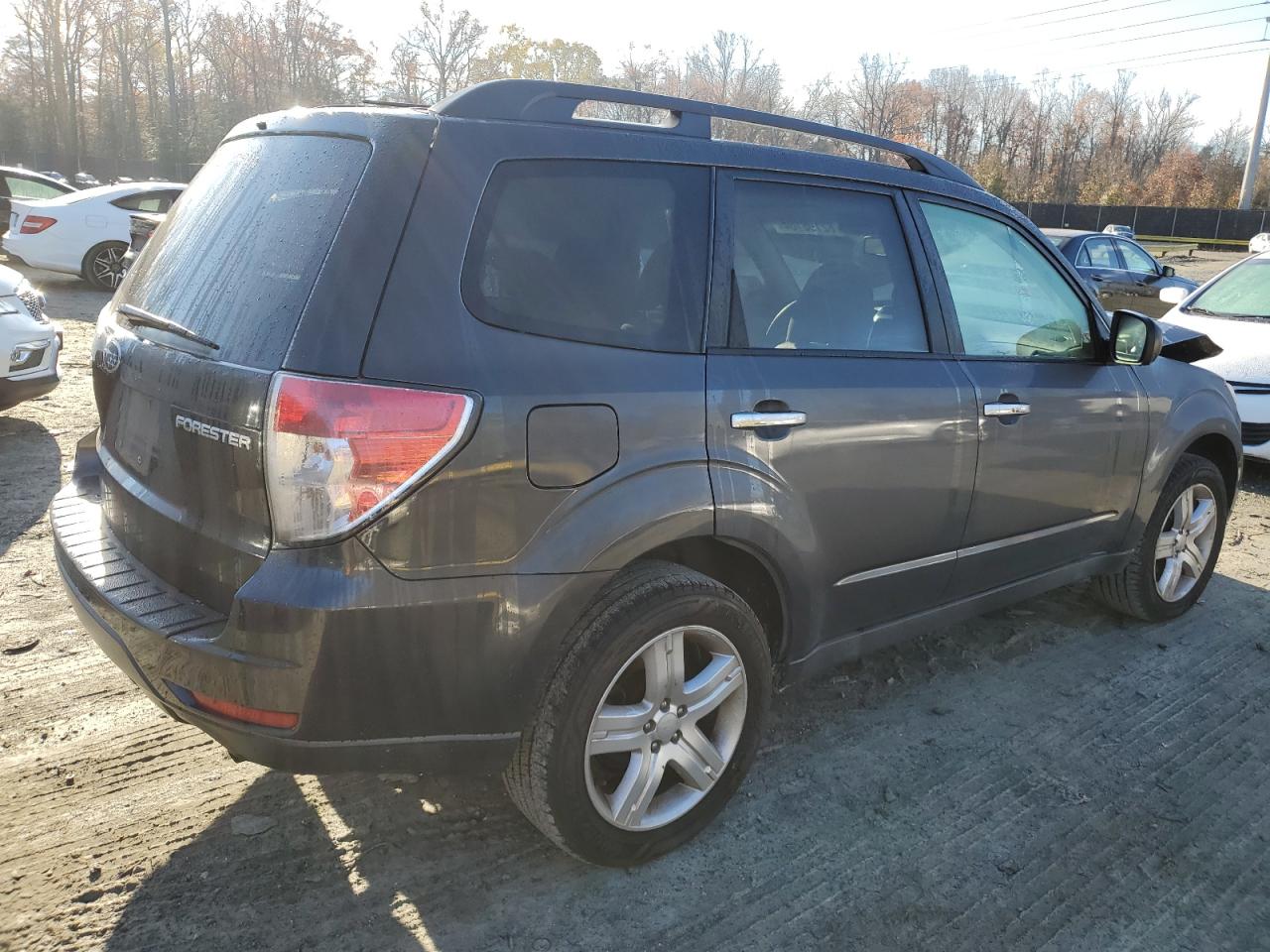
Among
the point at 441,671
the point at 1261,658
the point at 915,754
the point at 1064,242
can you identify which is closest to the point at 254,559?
the point at 441,671

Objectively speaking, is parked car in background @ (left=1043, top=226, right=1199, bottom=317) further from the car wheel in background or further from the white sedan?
the car wheel in background

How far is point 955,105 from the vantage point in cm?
7462

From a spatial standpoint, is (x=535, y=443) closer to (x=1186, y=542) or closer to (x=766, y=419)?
(x=766, y=419)

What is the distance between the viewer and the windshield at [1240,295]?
25.5 ft

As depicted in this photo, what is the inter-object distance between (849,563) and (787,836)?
0.82 metres

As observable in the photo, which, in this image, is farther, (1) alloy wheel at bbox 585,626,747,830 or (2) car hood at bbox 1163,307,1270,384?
(2) car hood at bbox 1163,307,1270,384

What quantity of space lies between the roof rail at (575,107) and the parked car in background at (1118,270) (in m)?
11.1

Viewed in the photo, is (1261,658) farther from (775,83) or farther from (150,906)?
(775,83)

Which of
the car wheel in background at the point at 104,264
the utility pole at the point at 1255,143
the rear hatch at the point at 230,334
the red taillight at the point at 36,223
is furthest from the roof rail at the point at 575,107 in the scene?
the utility pole at the point at 1255,143

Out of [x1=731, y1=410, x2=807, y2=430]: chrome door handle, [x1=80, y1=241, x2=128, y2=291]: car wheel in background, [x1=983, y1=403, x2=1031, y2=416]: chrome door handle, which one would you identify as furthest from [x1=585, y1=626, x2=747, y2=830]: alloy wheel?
[x1=80, y1=241, x2=128, y2=291]: car wheel in background

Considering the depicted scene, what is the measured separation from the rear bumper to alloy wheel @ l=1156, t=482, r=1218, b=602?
3.27 metres

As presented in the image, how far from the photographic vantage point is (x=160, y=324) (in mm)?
2492

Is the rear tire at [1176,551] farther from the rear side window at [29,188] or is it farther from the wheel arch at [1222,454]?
the rear side window at [29,188]

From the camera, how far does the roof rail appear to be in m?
2.36
